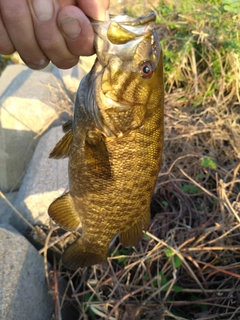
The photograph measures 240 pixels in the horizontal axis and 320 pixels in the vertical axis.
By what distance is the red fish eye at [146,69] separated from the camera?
160cm

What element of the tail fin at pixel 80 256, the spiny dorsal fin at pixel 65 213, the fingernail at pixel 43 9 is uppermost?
the fingernail at pixel 43 9

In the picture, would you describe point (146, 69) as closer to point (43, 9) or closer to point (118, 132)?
point (118, 132)

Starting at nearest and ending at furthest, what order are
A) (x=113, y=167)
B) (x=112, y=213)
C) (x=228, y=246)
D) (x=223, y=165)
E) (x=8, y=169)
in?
(x=113, y=167) → (x=112, y=213) → (x=228, y=246) → (x=223, y=165) → (x=8, y=169)

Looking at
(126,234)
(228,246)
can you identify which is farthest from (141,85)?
(228,246)

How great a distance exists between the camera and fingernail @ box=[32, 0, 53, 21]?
136 cm

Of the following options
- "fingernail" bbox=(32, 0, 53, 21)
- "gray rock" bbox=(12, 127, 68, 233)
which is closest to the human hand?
"fingernail" bbox=(32, 0, 53, 21)

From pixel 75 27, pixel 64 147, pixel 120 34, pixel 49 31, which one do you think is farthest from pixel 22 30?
pixel 64 147

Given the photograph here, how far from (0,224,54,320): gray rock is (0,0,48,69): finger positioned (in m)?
1.68

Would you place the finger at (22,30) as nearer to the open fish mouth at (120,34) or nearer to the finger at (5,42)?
the finger at (5,42)

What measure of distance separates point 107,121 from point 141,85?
0.74ft

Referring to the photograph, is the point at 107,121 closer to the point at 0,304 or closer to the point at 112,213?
the point at 112,213

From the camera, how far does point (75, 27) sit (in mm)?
1367

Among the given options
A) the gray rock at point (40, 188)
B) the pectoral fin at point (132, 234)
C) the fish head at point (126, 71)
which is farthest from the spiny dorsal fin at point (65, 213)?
the gray rock at point (40, 188)

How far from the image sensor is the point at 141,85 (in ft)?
5.42
